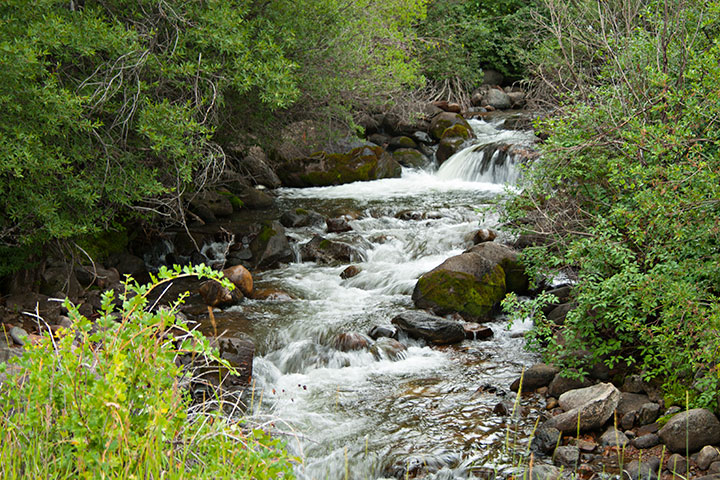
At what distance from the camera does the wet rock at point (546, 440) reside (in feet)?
18.6

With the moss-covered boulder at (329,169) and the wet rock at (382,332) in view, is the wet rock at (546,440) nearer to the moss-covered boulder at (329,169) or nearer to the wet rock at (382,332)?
the wet rock at (382,332)

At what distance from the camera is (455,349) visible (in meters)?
8.30

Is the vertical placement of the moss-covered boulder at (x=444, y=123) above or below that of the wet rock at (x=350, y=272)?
above

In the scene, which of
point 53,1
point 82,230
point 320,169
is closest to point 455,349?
point 82,230

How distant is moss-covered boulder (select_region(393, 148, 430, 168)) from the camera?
1967 centimetres

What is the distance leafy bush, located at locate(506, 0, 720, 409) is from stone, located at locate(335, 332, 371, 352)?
7.58 ft

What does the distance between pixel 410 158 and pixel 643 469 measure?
1536 centimetres

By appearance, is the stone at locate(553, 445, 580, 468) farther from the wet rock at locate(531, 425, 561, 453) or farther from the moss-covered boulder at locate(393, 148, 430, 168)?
the moss-covered boulder at locate(393, 148, 430, 168)

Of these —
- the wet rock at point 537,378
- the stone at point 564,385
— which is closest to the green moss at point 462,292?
the wet rock at point 537,378

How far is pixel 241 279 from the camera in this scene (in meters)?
10.4

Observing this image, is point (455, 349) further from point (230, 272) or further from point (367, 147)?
point (367, 147)

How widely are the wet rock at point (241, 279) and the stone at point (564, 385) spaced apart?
5.35m

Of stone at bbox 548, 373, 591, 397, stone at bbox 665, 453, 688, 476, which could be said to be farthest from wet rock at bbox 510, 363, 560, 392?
stone at bbox 665, 453, 688, 476

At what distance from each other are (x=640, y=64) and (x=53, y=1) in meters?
6.77
